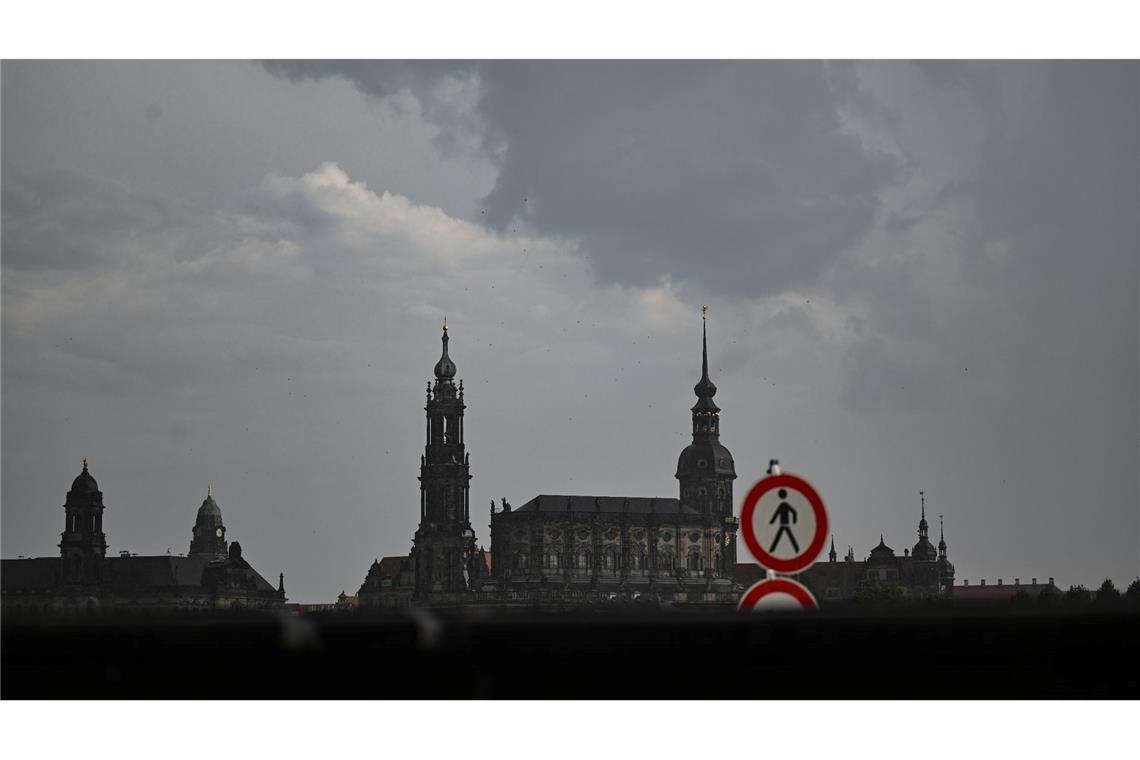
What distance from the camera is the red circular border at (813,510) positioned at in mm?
15438

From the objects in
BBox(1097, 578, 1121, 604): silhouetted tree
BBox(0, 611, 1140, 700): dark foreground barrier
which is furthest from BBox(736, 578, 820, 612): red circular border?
BBox(1097, 578, 1121, 604): silhouetted tree

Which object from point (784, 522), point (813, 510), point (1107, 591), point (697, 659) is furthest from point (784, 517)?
point (1107, 591)

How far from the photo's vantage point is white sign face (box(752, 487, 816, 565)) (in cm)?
1543

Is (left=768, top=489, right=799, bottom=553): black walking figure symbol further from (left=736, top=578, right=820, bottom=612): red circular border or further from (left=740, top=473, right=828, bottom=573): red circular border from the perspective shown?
(left=736, top=578, right=820, bottom=612): red circular border

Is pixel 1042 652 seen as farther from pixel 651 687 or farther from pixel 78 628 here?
pixel 78 628

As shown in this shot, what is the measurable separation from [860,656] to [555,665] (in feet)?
7.78

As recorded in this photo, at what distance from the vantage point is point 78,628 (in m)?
15.6

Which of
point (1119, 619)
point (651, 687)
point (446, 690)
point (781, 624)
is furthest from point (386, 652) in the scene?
point (1119, 619)

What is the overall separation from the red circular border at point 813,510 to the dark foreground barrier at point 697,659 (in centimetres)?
51

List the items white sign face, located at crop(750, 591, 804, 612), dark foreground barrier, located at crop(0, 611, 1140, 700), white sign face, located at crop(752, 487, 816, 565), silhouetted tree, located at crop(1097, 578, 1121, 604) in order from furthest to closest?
silhouetted tree, located at crop(1097, 578, 1121, 604), white sign face, located at crop(750, 591, 804, 612), white sign face, located at crop(752, 487, 816, 565), dark foreground barrier, located at crop(0, 611, 1140, 700)

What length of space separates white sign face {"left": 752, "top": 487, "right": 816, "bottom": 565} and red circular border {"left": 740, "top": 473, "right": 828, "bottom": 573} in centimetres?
3

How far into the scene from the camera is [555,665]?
1517 cm

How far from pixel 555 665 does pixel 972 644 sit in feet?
10.6

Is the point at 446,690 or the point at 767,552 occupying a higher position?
the point at 767,552
